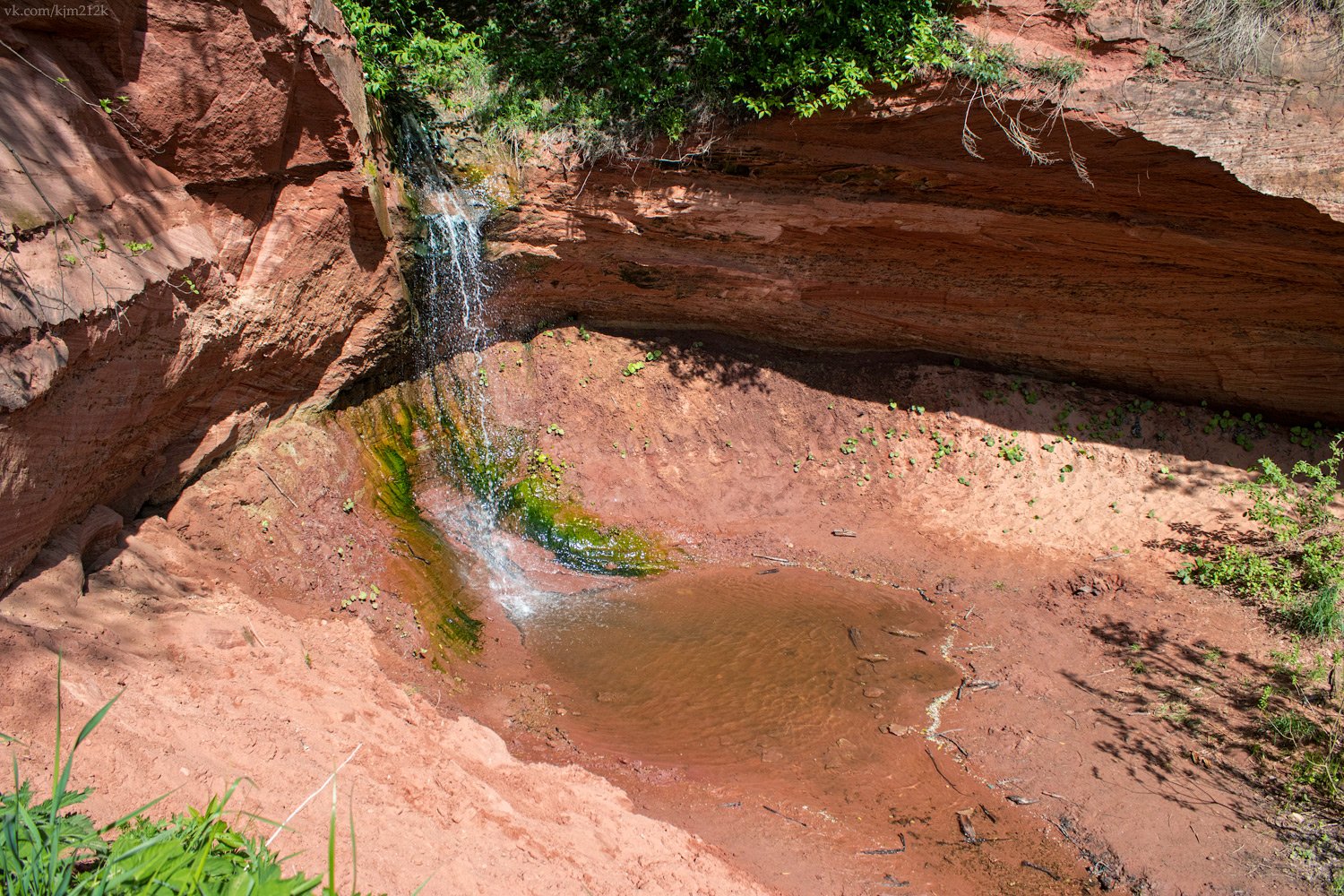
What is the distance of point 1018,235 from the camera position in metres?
7.29

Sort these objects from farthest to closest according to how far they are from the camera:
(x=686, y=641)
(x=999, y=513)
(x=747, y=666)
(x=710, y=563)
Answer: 1. (x=999, y=513)
2. (x=710, y=563)
3. (x=686, y=641)
4. (x=747, y=666)

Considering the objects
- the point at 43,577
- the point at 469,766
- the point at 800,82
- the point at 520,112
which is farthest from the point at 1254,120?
the point at 43,577

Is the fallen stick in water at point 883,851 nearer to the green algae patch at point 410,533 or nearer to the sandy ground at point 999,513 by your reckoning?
the sandy ground at point 999,513

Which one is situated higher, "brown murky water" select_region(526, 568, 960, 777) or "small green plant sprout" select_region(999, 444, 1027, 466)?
"small green plant sprout" select_region(999, 444, 1027, 466)

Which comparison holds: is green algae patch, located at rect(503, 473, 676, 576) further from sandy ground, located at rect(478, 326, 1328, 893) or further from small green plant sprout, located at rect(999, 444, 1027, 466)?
small green plant sprout, located at rect(999, 444, 1027, 466)

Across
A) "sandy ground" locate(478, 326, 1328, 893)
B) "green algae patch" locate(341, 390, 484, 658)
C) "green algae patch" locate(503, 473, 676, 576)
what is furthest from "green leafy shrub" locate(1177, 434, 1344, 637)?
"green algae patch" locate(341, 390, 484, 658)

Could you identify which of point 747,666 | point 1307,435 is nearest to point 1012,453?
point 1307,435

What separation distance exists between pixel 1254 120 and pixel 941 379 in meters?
3.60

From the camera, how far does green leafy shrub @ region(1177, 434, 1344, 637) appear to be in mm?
5977

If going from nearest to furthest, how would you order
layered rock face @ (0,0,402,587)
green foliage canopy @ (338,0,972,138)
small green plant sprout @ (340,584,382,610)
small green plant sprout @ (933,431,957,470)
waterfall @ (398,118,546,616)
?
layered rock face @ (0,0,402,587) → small green plant sprout @ (340,584,382,610) → green foliage canopy @ (338,0,972,138) → waterfall @ (398,118,546,616) → small green plant sprout @ (933,431,957,470)

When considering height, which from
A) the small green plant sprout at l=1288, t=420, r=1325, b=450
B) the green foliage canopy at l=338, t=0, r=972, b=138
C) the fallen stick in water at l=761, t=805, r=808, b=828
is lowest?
the fallen stick in water at l=761, t=805, r=808, b=828

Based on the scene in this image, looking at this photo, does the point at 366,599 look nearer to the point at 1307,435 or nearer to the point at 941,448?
the point at 941,448

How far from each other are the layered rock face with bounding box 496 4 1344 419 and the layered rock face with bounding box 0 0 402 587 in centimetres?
213

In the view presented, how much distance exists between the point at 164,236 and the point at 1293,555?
8.93 metres
